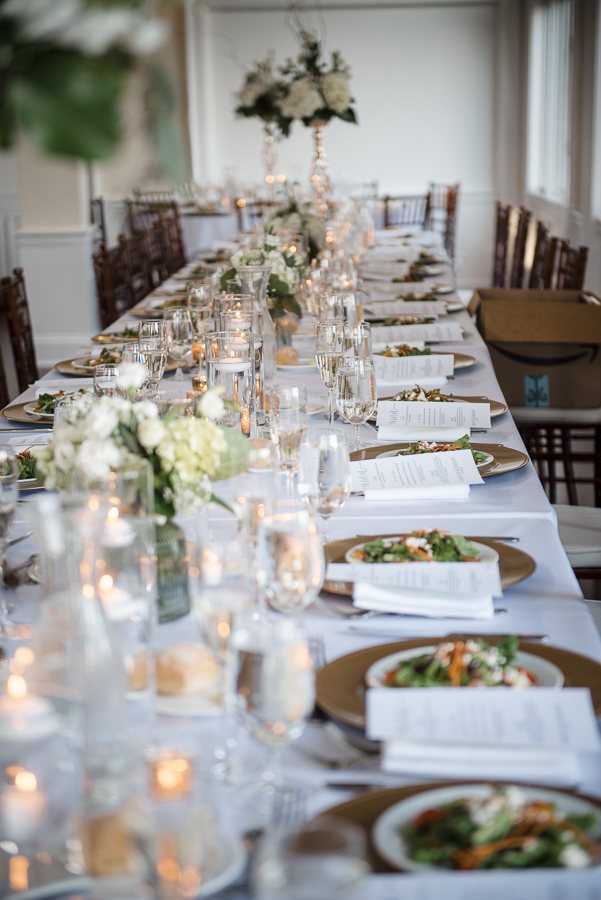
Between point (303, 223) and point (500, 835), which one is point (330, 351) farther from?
point (303, 223)

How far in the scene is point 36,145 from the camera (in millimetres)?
620

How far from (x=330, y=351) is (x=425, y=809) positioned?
1382 mm

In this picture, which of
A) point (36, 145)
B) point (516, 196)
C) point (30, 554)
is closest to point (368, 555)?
point (30, 554)

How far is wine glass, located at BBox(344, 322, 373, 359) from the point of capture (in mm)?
2049

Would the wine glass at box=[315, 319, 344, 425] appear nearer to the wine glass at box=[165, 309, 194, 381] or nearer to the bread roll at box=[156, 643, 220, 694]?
the wine glass at box=[165, 309, 194, 381]

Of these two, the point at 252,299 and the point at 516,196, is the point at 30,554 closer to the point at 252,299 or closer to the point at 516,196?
the point at 252,299

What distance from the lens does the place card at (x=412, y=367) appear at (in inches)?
97.7

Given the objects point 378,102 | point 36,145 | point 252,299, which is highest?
point 378,102

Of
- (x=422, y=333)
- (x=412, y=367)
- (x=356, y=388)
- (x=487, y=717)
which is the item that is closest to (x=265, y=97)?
(x=422, y=333)

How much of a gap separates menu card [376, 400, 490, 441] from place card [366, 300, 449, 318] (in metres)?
1.36

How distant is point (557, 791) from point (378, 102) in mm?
10347

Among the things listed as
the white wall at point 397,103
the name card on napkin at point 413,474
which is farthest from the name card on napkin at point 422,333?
the white wall at point 397,103

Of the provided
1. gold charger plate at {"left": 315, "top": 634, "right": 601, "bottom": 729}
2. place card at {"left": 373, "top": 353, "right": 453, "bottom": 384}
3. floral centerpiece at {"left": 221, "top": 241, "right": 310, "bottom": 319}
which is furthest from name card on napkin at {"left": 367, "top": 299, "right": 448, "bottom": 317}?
gold charger plate at {"left": 315, "top": 634, "right": 601, "bottom": 729}

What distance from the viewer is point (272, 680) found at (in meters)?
0.77
